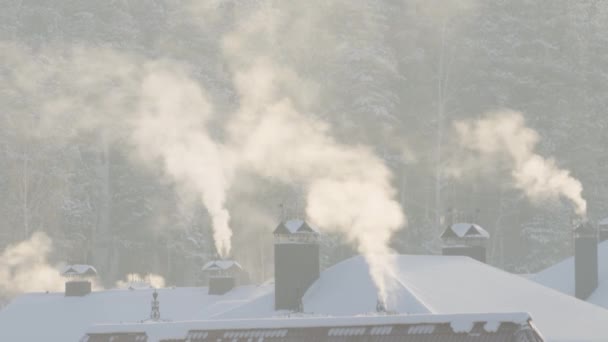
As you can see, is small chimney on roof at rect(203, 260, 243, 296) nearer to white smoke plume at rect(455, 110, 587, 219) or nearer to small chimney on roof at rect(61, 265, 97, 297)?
small chimney on roof at rect(61, 265, 97, 297)

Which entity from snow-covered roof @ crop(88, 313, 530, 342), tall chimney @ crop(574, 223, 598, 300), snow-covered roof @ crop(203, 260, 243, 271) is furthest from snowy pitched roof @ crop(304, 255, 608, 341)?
snow-covered roof @ crop(203, 260, 243, 271)

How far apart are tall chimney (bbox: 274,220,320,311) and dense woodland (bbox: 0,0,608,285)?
49.6 m

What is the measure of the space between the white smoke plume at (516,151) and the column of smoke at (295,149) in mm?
7558

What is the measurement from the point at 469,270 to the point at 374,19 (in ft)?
225

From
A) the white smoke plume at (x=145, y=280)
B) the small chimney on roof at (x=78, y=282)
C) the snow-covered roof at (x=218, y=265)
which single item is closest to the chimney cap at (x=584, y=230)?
the snow-covered roof at (x=218, y=265)

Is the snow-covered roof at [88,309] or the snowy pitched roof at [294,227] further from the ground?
the snowy pitched roof at [294,227]

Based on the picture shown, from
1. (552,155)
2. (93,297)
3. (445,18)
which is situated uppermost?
(445,18)

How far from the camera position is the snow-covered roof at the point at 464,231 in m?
79.6

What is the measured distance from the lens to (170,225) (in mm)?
122875

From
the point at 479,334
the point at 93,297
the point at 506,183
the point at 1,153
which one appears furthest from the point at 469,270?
the point at 1,153

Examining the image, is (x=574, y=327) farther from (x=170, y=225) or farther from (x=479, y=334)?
(x=170, y=225)

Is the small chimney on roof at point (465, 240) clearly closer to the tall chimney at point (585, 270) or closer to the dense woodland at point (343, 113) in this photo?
the tall chimney at point (585, 270)

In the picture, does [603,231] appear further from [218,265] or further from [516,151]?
[516,151]

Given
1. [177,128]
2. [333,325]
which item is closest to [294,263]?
[333,325]
